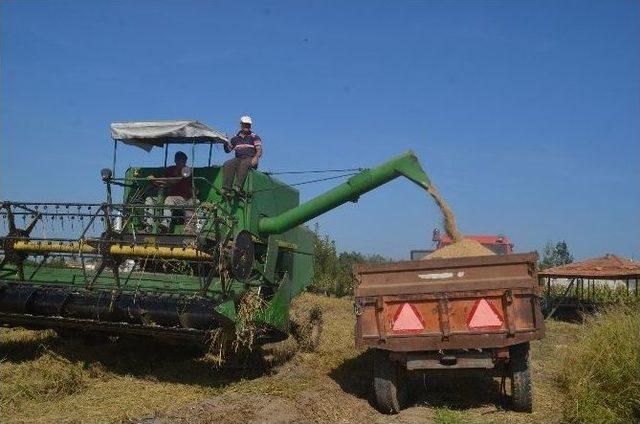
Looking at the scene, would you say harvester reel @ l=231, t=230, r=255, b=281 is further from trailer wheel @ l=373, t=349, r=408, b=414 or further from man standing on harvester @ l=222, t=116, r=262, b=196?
trailer wheel @ l=373, t=349, r=408, b=414

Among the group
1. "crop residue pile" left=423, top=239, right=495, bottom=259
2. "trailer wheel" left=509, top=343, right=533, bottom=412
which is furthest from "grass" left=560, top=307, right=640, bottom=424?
"crop residue pile" left=423, top=239, right=495, bottom=259

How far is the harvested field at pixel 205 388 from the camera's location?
19.8ft

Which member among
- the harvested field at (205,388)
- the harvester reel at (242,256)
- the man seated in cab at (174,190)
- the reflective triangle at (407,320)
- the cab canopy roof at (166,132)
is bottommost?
the harvested field at (205,388)

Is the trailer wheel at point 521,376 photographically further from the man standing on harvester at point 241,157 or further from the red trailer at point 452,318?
the man standing on harvester at point 241,157

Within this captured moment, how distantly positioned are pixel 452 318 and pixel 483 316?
0.31 metres

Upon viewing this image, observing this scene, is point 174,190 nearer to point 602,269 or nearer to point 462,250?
point 462,250

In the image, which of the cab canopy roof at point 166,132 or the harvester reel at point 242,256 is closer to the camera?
the harvester reel at point 242,256

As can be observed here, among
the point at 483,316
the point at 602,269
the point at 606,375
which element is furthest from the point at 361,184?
the point at 602,269

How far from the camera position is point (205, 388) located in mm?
7031

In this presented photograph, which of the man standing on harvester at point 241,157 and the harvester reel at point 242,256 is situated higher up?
the man standing on harvester at point 241,157

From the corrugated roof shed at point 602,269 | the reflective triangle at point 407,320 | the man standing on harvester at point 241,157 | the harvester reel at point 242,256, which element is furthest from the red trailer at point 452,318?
the corrugated roof shed at point 602,269

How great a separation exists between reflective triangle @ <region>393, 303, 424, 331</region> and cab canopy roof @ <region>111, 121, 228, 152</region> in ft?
12.8

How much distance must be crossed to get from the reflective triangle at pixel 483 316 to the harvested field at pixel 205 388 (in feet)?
3.17

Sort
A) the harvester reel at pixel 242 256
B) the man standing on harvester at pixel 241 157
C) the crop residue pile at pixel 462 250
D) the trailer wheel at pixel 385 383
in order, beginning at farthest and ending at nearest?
the man standing on harvester at pixel 241 157
the crop residue pile at pixel 462 250
the harvester reel at pixel 242 256
the trailer wheel at pixel 385 383
